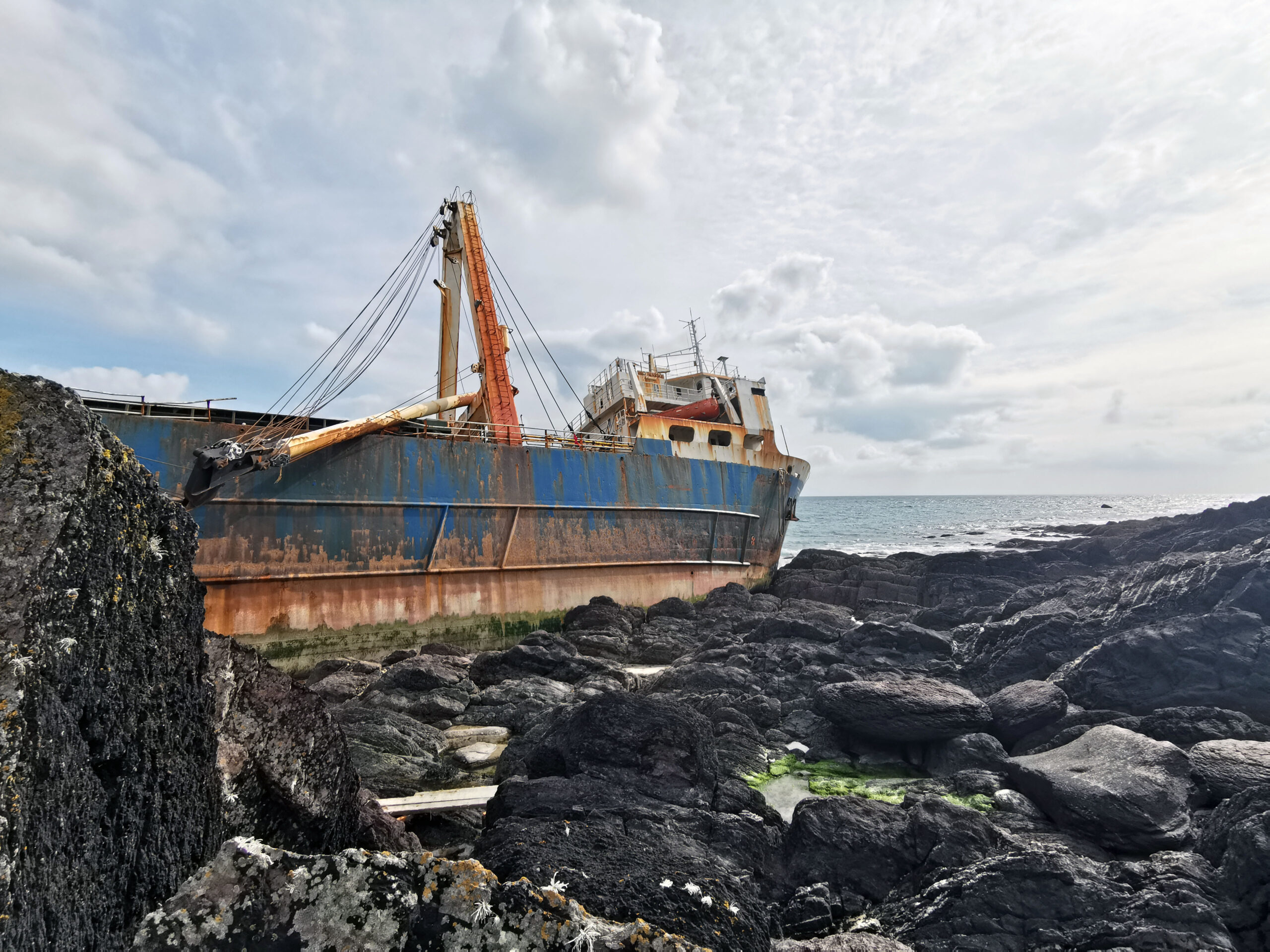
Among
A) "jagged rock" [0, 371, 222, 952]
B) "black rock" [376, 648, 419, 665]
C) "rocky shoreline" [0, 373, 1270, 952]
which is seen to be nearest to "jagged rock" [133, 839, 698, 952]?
"rocky shoreline" [0, 373, 1270, 952]

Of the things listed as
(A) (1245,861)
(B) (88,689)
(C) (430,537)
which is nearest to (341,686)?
(C) (430,537)

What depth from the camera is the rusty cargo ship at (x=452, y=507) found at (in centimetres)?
1291

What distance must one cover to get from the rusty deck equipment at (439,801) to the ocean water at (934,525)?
31.6 metres

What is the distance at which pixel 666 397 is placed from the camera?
76.2 feet

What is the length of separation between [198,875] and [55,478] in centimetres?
114

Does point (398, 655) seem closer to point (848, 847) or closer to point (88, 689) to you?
point (848, 847)

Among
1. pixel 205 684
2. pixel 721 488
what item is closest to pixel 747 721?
pixel 205 684

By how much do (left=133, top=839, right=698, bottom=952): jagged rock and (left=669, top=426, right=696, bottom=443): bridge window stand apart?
64.2 ft

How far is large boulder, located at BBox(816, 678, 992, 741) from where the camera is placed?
7.34 metres

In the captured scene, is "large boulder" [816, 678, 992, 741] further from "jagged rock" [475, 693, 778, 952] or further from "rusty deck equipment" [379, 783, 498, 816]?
"rusty deck equipment" [379, 783, 498, 816]

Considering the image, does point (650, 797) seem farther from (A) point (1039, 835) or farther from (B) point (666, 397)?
(B) point (666, 397)

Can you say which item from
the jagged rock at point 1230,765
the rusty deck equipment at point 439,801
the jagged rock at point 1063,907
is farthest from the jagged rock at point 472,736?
the jagged rock at point 1230,765

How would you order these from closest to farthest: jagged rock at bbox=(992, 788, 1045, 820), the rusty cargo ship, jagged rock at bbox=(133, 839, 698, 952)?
jagged rock at bbox=(133, 839, 698, 952)
jagged rock at bbox=(992, 788, 1045, 820)
the rusty cargo ship

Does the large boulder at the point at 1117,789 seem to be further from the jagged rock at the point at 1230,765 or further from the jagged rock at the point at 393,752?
the jagged rock at the point at 393,752
